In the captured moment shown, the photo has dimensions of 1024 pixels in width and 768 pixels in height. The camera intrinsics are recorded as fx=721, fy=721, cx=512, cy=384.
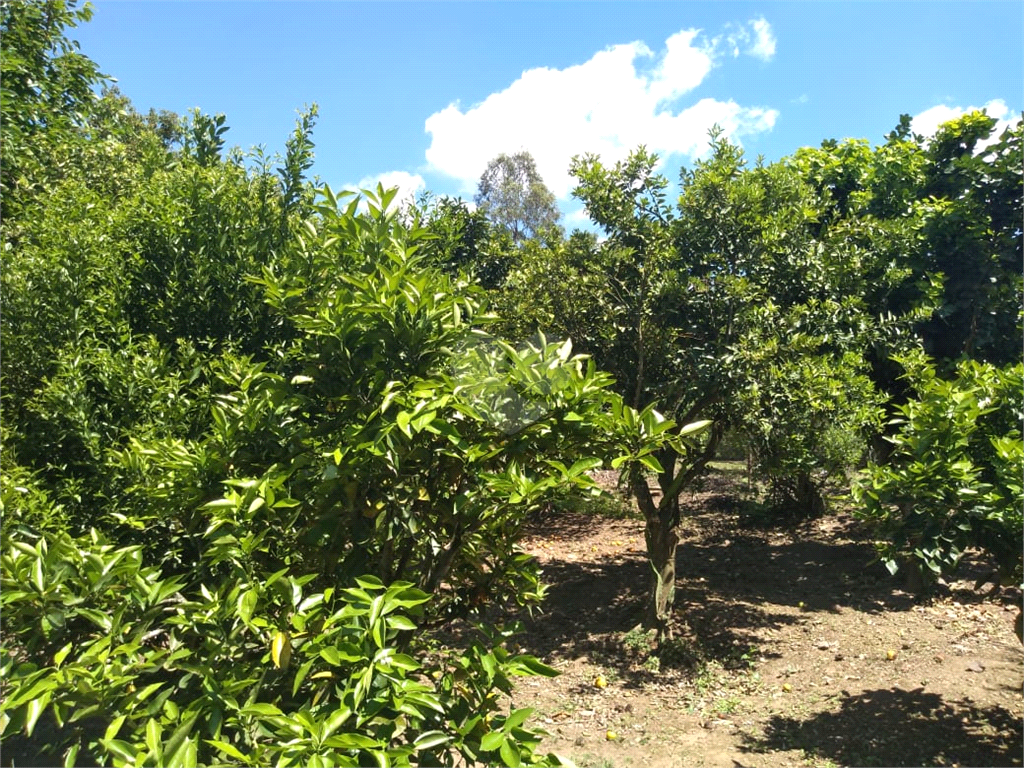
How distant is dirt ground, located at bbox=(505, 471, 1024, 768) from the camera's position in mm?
4609

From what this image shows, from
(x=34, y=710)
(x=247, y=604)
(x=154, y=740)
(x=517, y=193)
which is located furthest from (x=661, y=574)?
(x=517, y=193)

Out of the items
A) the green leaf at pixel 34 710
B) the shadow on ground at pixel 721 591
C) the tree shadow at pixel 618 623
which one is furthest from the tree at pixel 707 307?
the green leaf at pixel 34 710

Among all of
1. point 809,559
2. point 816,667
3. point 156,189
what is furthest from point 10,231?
point 809,559

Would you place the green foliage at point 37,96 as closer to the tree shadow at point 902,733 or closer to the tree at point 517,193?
the tree shadow at point 902,733

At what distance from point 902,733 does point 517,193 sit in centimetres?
2736

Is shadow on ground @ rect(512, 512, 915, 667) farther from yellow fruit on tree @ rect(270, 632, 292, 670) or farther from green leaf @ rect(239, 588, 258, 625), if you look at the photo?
green leaf @ rect(239, 588, 258, 625)

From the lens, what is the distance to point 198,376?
2832mm

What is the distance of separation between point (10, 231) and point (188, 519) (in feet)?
7.04

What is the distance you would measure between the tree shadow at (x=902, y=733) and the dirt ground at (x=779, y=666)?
12mm

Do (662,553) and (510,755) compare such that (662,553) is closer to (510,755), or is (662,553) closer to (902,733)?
(902,733)

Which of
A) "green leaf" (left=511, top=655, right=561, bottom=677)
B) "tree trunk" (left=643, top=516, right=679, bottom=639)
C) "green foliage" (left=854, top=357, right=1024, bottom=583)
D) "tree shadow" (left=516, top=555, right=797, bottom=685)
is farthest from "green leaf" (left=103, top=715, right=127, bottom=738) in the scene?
"tree trunk" (left=643, top=516, right=679, bottom=639)

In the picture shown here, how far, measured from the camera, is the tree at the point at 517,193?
29609mm

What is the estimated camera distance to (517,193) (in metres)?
30.0

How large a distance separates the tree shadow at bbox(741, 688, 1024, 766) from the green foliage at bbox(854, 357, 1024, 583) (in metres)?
1.59
